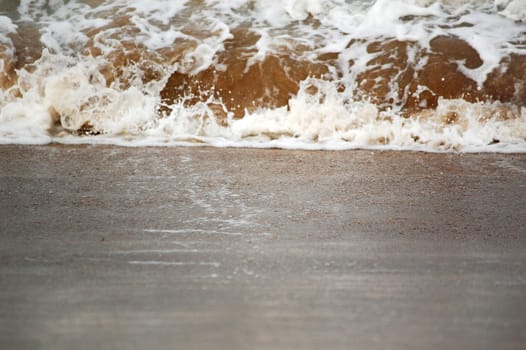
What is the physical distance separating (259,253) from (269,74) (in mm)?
3831

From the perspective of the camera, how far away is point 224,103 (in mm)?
6598

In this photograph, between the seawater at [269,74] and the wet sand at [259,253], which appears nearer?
the wet sand at [259,253]

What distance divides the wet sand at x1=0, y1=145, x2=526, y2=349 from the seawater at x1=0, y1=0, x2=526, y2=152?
91 centimetres

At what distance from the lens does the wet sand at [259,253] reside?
2424 mm

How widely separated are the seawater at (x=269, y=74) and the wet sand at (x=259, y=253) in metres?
0.91

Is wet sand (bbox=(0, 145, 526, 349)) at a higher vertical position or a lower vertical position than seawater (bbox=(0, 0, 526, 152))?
lower

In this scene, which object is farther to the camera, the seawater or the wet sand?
the seawater

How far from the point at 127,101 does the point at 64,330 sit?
4.24 metres

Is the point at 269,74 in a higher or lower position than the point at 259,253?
higher

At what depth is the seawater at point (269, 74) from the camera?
603cm

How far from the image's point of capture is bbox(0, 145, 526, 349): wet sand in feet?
7.95

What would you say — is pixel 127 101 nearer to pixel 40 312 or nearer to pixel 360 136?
pixel 360 136

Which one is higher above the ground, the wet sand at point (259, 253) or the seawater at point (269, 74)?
the seawater at point (269, 74)

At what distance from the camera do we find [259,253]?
10.5ft
